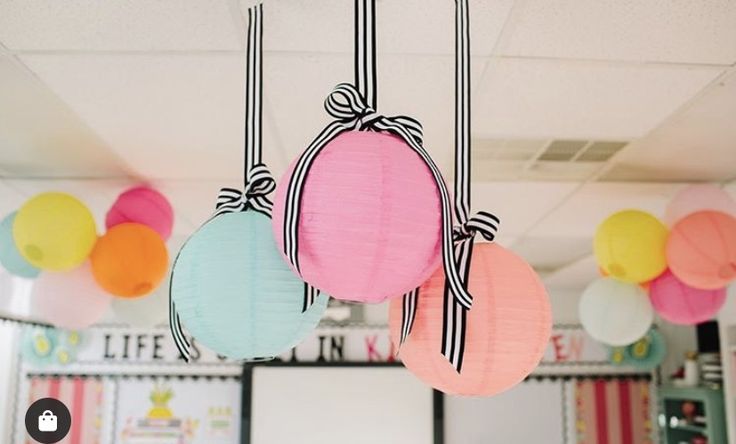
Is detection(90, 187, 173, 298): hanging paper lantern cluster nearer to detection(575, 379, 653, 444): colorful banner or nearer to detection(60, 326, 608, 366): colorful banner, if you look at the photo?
detection(60, 326, 608, 366): colorful banner

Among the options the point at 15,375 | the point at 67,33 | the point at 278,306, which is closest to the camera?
the point at 278,306

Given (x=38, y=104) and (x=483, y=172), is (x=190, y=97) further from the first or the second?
(x=483, y=172)

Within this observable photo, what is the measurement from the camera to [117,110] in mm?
2617

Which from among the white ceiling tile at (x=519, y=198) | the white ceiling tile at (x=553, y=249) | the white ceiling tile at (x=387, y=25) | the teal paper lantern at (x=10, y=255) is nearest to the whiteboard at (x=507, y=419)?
the white ceiling tile at (x=553, y=249)

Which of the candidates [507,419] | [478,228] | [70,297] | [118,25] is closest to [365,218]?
[478,228]

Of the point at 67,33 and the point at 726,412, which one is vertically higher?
the point at 67,33

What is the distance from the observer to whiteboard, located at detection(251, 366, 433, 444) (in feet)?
21.9

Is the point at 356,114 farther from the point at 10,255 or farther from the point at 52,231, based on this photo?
the point at 10,255

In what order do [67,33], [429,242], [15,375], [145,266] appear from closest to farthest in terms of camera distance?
[429,242] < [67,33] < [145,266] < [15,375]

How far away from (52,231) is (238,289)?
→ 1473mm

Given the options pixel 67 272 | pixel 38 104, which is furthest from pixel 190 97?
pixel 67 272

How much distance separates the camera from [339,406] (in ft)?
22.1

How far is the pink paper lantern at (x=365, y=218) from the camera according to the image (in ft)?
4.08

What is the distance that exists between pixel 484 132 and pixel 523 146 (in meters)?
0.24
